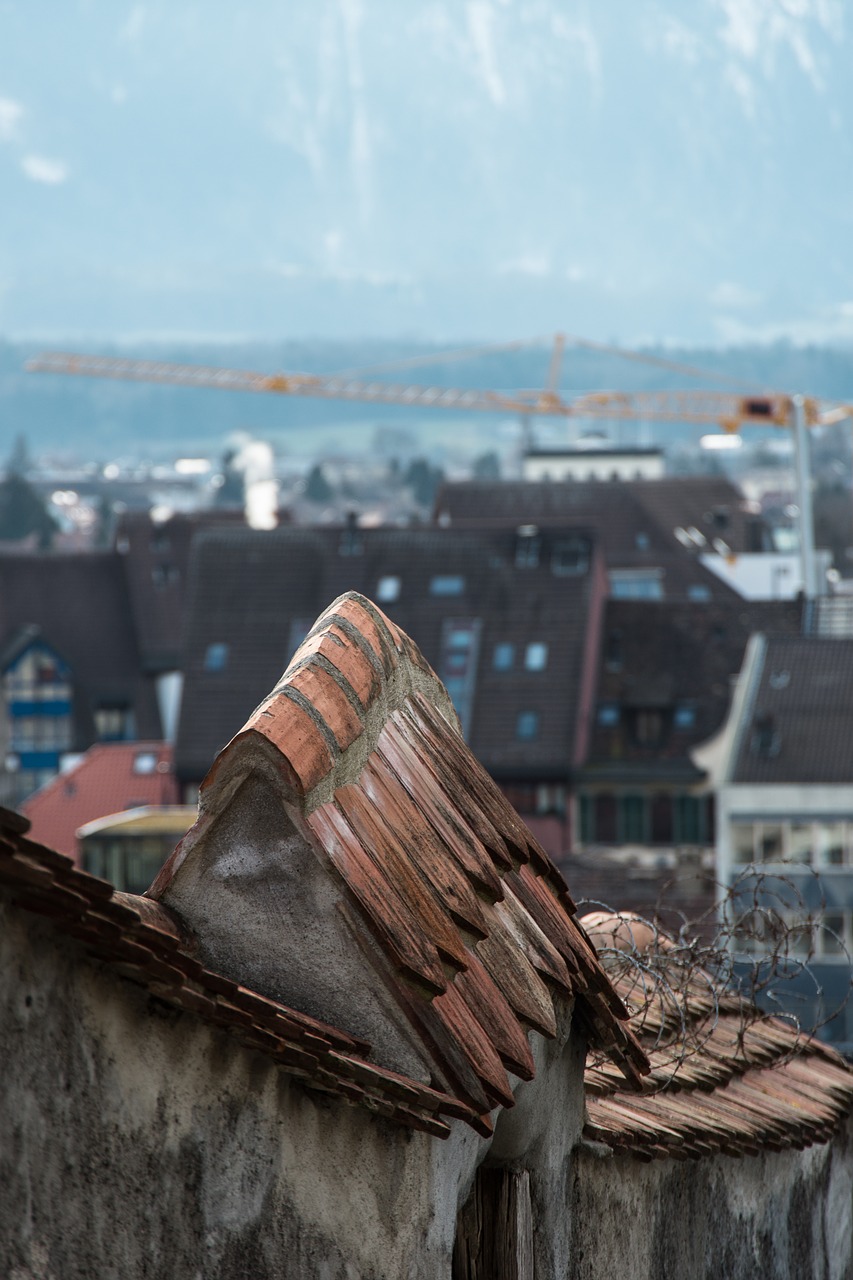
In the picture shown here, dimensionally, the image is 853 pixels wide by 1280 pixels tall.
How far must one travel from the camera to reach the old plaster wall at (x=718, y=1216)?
6875mm

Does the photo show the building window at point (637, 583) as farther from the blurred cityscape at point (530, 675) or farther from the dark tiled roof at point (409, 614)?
the dark tiled roof at point (409, 614)

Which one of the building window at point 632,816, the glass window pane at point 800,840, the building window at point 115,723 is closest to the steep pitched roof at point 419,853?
the glass window pane at point 800,840

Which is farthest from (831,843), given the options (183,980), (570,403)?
(570,403)

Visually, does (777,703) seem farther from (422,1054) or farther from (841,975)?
(422,1054)

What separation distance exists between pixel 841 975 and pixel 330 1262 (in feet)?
125

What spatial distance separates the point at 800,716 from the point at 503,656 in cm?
2178

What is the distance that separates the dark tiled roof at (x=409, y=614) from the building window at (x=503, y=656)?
0.58 feet

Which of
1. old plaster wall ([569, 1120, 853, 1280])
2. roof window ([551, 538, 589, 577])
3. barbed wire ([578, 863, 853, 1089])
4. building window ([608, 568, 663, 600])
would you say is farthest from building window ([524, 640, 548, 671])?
barbed wire ([578, 863, 853, 1089])

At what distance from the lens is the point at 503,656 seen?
7781 cm

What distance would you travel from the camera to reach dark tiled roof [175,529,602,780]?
245ft

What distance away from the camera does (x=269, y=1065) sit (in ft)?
15.6

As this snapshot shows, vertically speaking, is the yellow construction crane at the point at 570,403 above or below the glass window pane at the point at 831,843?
above

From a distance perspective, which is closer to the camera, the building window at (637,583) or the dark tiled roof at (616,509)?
the building window at (637,583)

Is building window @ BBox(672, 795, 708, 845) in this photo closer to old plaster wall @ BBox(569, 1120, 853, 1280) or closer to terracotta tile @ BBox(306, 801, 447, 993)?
old plaster wall @ BBox(569, 1120, 853, 1280)
